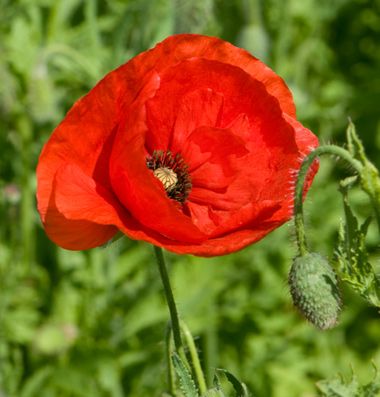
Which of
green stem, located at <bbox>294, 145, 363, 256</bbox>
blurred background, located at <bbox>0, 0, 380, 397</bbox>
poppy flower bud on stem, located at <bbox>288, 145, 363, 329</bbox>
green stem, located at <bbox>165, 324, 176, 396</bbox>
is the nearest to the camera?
green stem, located at <bbox>294, 145, 363, 256</bbox>

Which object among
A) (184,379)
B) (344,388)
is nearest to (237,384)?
(184,379)

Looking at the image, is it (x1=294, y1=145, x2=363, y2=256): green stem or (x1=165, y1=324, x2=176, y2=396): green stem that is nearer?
(x1=294, y1=145, x2=363, y2=256): green stem

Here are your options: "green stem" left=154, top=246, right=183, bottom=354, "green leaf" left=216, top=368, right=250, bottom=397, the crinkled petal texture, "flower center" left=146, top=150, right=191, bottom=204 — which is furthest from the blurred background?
"green leaf" left=216, top=368, right=250, bottom=397

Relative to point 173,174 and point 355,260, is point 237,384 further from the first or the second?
point 173,174

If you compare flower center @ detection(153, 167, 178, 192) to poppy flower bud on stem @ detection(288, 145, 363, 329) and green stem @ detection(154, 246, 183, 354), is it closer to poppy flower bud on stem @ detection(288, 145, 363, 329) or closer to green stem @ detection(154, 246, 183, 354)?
green stem @ detection(154, 246, 183, 354)

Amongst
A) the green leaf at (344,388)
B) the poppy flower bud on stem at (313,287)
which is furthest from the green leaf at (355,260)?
the green leaf at (344,388)

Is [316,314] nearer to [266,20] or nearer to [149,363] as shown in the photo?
[149,363]

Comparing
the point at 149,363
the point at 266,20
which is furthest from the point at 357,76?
the point at 149,363
